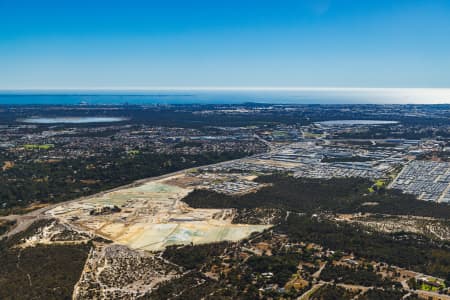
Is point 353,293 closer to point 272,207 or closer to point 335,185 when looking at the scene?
point 272,207

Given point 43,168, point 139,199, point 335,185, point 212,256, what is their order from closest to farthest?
point 212,256 → point 139,199 → point 335,185 → point 43,168

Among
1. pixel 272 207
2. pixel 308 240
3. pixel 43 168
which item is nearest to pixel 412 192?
pixel 272 207

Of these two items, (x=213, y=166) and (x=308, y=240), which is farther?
(x=213, y=166)

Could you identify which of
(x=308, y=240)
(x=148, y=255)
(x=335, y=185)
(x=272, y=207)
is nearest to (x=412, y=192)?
(x=335, y=185)

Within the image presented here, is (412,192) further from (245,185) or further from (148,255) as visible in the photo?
(148,255)

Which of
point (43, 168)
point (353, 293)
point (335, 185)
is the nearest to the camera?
point (353, 293)

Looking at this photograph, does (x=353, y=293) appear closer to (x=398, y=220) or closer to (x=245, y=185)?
(x=398, y=220)

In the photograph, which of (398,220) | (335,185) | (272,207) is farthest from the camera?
(335,185)

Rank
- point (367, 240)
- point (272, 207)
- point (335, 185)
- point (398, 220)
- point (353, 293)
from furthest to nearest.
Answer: point (335, 185) → point (272, 207) → point (398, 220) → point (367, 240) → point (353, 293)

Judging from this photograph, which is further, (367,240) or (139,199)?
(139,199)
